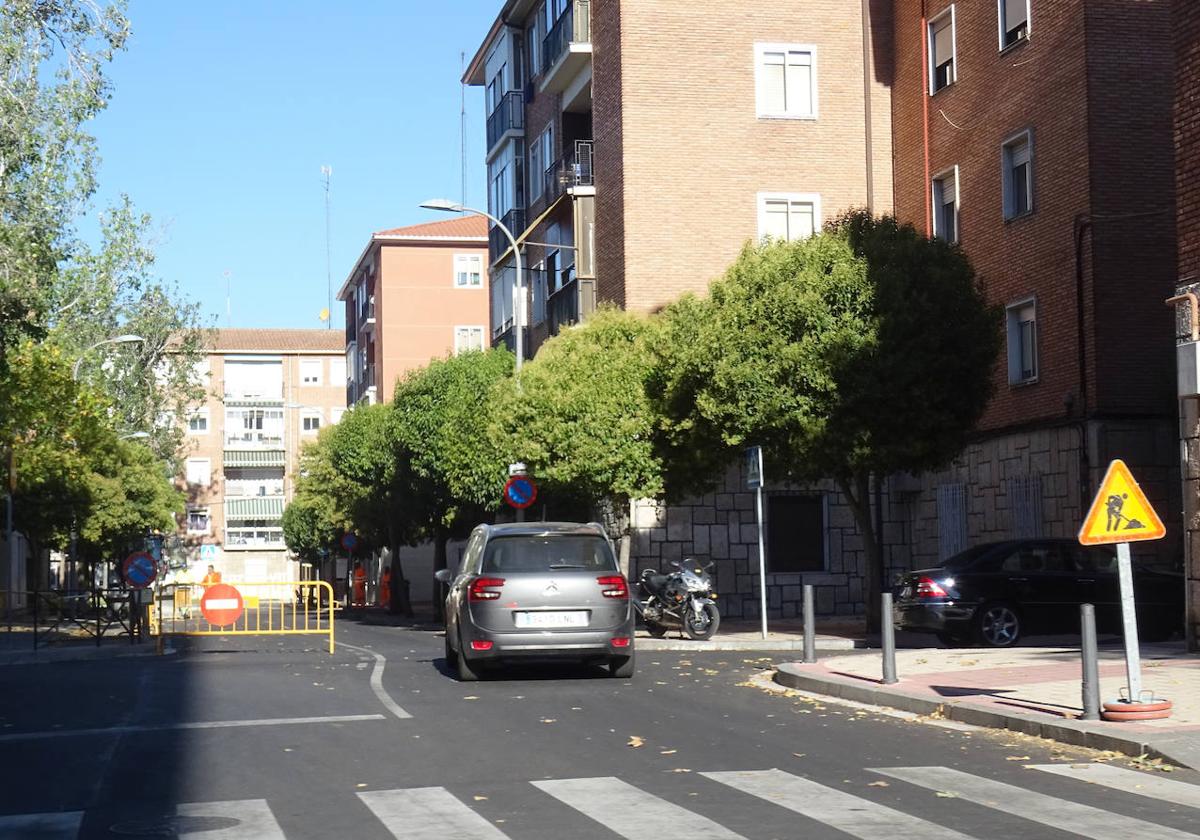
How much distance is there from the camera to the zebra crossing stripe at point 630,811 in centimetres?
782

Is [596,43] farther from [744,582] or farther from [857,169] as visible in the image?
[744,582]

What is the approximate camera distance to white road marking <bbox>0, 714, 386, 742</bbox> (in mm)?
13125

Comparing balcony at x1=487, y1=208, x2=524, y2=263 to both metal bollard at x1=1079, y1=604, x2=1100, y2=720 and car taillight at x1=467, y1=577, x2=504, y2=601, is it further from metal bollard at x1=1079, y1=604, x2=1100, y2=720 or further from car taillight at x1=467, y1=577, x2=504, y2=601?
metal bollard at x1=1079, y1=604, x2=1100, y2=720

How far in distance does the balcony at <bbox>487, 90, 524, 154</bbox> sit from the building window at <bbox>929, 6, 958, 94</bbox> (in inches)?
677

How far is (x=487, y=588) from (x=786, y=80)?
73.7 feet

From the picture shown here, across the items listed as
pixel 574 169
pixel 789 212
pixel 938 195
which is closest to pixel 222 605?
pixel 938 195

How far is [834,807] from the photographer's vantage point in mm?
8586

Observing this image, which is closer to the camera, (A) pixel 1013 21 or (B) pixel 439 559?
(A) pixel 1013 21

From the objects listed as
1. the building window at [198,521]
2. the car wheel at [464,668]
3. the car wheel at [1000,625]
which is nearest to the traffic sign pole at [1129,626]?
the car wheel at [464,668]

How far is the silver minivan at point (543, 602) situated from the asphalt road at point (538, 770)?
0.45 meters

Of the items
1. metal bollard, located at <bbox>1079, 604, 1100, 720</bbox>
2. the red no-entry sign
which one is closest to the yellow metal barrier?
the red no-entry sign

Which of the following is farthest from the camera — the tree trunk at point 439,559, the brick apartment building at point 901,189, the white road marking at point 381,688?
the tree trunk at point 439,559

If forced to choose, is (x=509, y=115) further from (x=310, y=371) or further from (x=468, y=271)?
(x=310, y=371)

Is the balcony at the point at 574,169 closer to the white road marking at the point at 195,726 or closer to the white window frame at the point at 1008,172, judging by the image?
the white window frame at the point at 1008,172
